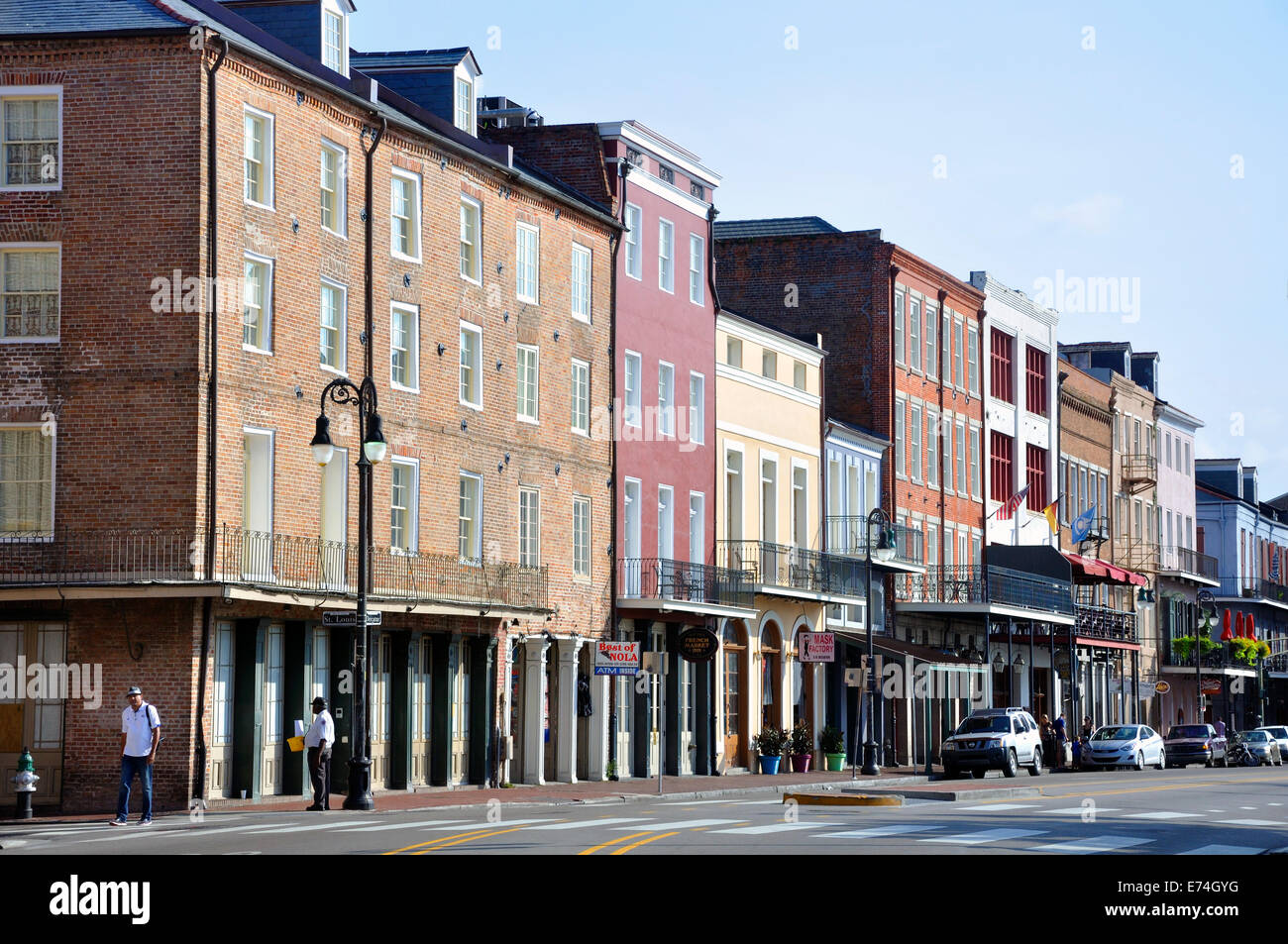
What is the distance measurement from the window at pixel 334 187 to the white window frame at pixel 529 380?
6491 mm

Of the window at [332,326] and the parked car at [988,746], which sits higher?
the window at [332,326]

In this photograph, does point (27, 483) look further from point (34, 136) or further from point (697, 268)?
point (697, 268)

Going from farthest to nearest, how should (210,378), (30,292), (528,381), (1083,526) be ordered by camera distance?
(1083,526)
(528,381)
(30,292)
(210,378)

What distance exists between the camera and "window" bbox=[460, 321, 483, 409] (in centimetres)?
3938

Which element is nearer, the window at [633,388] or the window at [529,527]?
the window at [529,527]

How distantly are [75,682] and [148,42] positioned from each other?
386 inches

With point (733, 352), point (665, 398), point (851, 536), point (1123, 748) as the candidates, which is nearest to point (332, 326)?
point (665, 398)

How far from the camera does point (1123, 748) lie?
56.8 metres

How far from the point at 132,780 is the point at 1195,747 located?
44325 mm

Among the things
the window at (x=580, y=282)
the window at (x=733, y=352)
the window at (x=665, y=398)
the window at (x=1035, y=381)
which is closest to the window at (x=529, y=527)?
the window at (x=580, y=282)

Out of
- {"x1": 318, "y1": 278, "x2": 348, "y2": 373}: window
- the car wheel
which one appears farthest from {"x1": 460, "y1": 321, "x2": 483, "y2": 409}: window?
the car wheel

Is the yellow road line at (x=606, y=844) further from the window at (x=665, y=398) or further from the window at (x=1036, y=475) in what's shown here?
the window at (x=1036, y=475)

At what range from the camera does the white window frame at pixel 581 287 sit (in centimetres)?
Result: 4334
